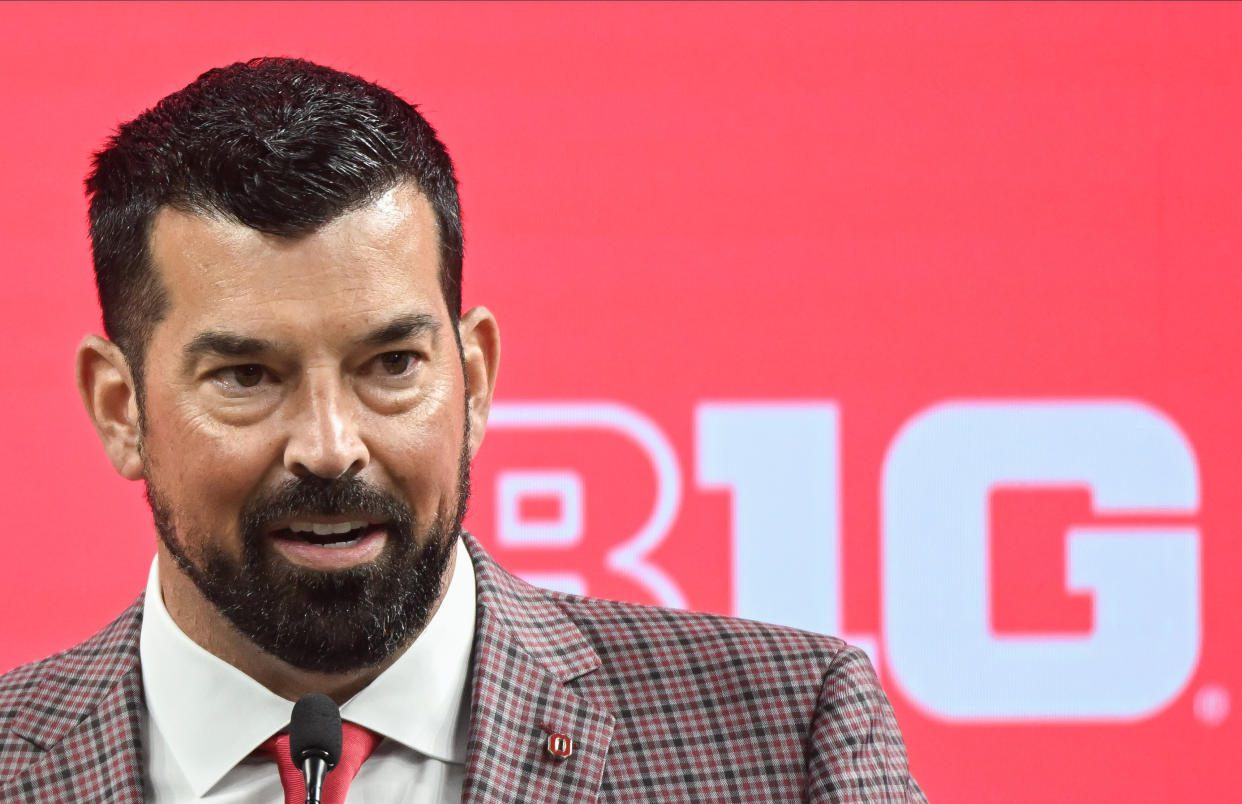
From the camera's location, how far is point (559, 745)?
6.77 ft

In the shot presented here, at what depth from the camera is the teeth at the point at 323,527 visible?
6.50ft

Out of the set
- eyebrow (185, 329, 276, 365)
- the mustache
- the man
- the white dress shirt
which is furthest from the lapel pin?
eyebrow (185, 329, 276, 365)

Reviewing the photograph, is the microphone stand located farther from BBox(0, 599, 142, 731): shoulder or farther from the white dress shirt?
BBox(0, 599, 142, 731): shoulder

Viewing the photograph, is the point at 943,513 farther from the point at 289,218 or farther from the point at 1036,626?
the point at 289,218

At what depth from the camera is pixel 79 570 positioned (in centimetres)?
299

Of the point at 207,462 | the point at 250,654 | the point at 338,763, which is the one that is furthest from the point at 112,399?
the point at 338,763

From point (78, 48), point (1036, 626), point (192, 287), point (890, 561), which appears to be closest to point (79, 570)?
point (78, 48)

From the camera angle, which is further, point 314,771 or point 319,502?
point 319,502

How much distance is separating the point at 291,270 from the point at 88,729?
2.13 ft

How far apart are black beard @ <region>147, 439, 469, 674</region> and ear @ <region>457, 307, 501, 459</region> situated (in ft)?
0.66

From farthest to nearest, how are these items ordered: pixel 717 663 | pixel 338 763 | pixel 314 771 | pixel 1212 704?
pixel 1212 704 → pixel 717 663 → pixel 338 763 → pixel 314 771

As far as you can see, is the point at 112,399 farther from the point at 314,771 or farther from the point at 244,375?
the point at 314,771

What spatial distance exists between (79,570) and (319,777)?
1.49 meters

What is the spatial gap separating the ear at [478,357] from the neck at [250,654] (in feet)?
0.63
